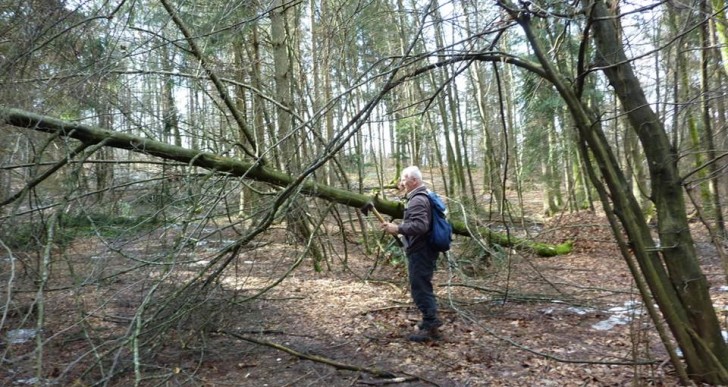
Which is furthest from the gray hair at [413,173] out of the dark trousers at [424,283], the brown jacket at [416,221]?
the dark trousers at [424,283]

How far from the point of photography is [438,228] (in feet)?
15.8

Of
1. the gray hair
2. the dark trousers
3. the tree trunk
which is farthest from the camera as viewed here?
the gray hair

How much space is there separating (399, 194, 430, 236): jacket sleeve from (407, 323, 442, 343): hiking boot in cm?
103

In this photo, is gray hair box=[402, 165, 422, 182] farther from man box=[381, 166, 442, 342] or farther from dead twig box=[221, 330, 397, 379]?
dead twig box=[221, 330, 397, 379]

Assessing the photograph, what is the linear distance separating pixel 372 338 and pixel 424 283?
827 millimetres

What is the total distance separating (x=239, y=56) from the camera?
1212cm

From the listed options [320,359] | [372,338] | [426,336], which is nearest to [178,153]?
[320,359]

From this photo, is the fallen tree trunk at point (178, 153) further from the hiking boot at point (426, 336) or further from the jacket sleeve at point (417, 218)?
the hiking boot at point (426, 336)

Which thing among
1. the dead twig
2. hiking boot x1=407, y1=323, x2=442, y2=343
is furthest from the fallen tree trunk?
the dead twig

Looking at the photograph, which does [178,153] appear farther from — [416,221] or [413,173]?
[416,221]

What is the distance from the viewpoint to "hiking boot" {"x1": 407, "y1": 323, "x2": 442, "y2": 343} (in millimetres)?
4858

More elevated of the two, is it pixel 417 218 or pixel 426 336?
pixel 417 218

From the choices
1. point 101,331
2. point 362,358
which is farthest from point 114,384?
point 362,358

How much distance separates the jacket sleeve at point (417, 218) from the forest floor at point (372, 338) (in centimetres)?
87
